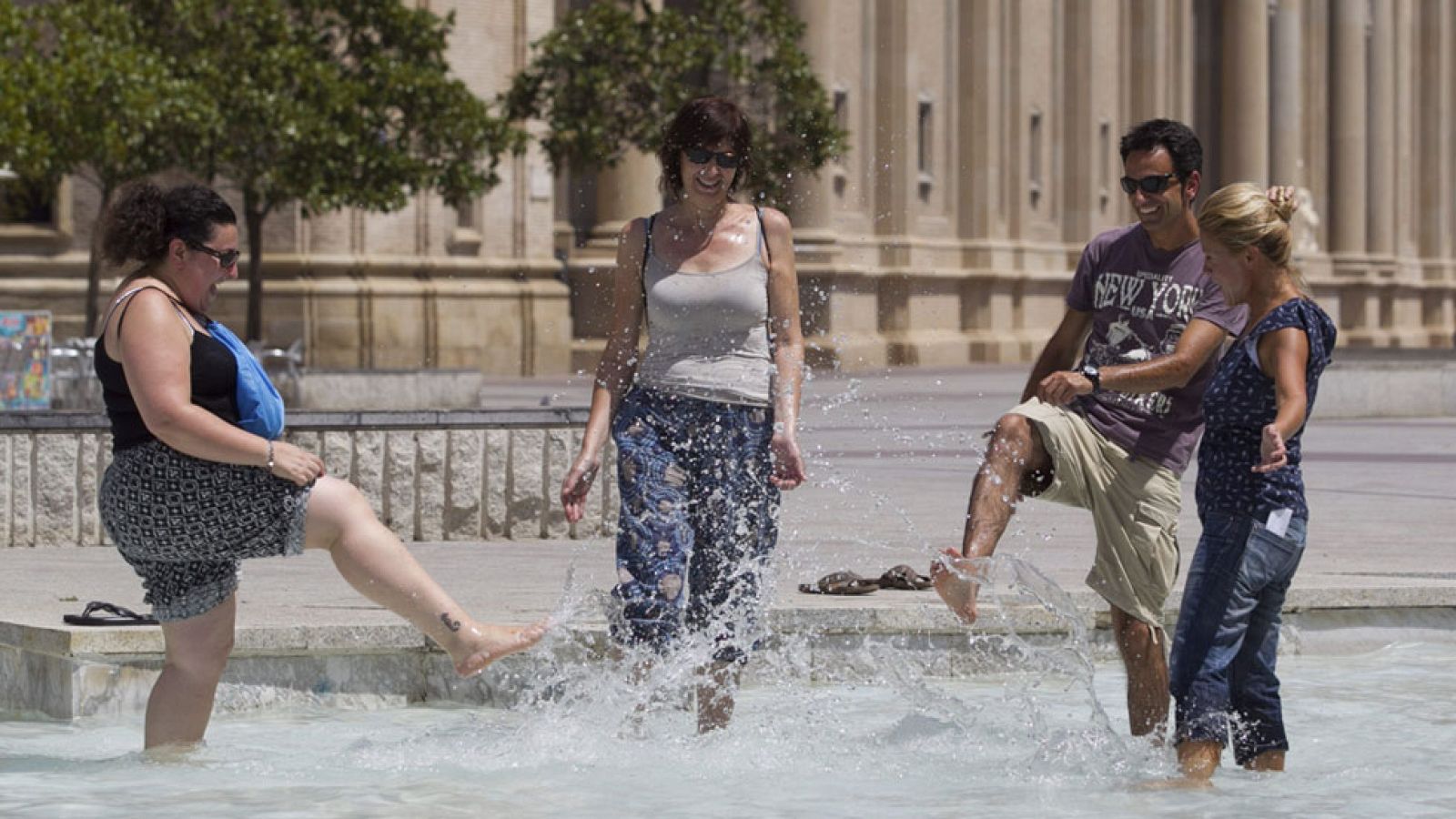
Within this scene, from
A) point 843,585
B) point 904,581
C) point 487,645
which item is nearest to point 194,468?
point 487,645

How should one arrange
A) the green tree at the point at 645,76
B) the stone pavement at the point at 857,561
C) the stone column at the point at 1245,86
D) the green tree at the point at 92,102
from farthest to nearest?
1. the stone column at the point at 1245,86
2. the green tree at the point at 645,76
3. the green tree at the point at 92,102
4. the stone pavement at the point at 857,561

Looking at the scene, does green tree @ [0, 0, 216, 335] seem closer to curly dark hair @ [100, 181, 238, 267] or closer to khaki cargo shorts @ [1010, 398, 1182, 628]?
curly dark hair @ [100, 181, 238, 267]

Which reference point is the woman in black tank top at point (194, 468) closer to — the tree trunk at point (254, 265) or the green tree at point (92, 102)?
the green tree at point (92, 102)

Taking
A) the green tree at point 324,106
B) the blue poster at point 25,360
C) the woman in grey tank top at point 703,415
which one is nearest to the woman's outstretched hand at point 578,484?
the woman in grey tank top at point 703,415

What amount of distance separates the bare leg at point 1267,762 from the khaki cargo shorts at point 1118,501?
58cm

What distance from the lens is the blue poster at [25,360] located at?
20975 mm

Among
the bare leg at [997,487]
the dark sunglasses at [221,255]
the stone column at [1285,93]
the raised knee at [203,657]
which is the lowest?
the raised knee at [203,657]

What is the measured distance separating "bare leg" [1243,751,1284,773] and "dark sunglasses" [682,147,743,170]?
1.90m

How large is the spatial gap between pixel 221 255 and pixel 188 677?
1.02 meters

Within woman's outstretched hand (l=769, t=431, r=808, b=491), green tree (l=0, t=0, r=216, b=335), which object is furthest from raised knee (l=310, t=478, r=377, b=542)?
green tree (l=0, t=0, r=216, b=335)

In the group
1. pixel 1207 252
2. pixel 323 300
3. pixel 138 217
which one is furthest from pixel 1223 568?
pixel 323 300

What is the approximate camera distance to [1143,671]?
7188mm

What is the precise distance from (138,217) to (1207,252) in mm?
2488

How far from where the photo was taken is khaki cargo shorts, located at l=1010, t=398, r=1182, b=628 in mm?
6949
